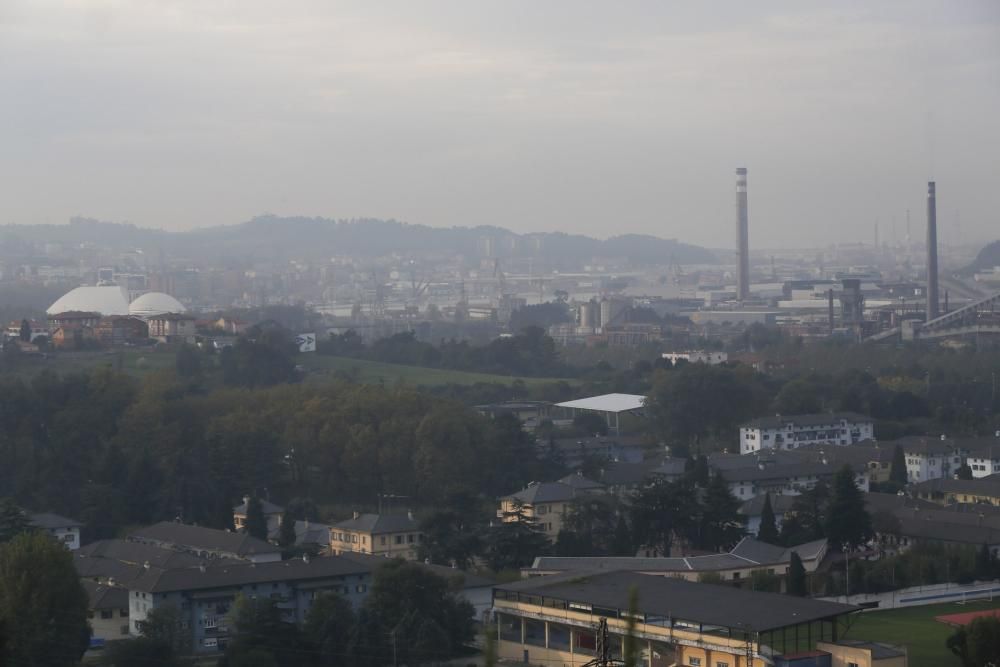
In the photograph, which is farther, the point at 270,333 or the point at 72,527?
the point at 270,333

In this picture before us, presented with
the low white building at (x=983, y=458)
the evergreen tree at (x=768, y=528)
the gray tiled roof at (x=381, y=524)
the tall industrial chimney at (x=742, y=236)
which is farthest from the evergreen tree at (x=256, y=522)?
the tall industrial chimney at (x=742, y=236)

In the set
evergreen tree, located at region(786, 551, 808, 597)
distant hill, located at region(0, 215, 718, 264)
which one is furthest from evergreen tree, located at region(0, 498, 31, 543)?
distant hill, located at region(0, 215, 718, 264)

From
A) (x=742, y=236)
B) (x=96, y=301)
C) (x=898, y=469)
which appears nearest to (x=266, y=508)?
(x=898, y=469)

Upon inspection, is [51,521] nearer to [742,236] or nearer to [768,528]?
[768,528]

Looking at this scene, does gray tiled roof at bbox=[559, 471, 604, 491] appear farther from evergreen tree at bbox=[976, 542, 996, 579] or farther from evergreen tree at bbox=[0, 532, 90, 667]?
evergreen tree at bbox=[0, 532, 90, 667]

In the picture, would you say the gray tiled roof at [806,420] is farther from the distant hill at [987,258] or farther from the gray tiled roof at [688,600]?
the distant hill at [987,258]

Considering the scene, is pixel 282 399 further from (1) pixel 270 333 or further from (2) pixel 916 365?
(2) pixel 916 365

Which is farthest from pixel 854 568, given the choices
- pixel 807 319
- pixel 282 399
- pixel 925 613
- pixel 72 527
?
pixel 807 319
